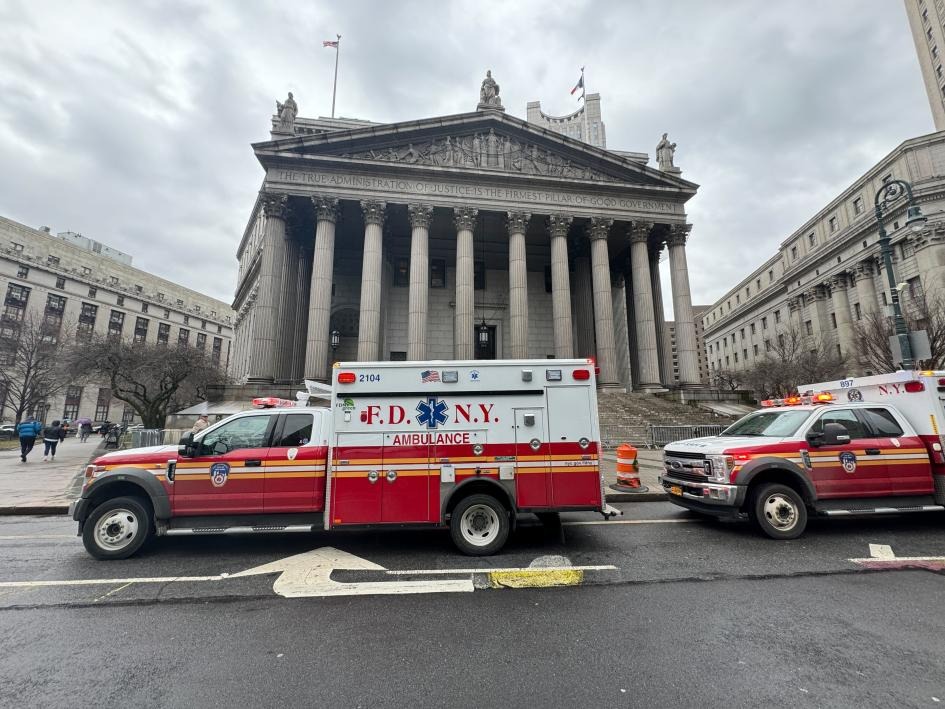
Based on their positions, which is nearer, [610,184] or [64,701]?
[64,701]

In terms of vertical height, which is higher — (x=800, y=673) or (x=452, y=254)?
(x=452, y=254)

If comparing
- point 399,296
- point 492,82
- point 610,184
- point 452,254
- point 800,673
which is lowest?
point 800,673

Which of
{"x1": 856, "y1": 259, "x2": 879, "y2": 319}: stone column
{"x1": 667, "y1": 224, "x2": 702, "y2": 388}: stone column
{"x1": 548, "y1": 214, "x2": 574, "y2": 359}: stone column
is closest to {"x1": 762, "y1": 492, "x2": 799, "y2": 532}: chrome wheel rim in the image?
{"x1": 548, "y1": 214, "x2": 574, "y2": 359}: stone column

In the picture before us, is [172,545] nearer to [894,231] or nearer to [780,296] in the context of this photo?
[894,231]

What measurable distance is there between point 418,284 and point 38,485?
16.4 m

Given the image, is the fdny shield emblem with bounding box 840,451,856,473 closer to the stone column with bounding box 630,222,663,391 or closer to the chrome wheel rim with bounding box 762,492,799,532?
the chrome wheel rim with bounding box 762,492,799,532

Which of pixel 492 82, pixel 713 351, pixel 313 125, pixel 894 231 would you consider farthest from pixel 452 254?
pixel 713 351

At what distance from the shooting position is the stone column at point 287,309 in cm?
2341

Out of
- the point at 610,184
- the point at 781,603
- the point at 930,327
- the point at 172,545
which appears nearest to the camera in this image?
the point at 781,603

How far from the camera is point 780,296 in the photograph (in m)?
61.7

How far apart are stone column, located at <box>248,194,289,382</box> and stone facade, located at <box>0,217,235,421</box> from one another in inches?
1271

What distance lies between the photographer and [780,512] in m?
6.52

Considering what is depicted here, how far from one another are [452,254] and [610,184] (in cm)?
1146

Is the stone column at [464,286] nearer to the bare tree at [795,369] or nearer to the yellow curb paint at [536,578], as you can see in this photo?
the yellow curb paint at [536,578]
